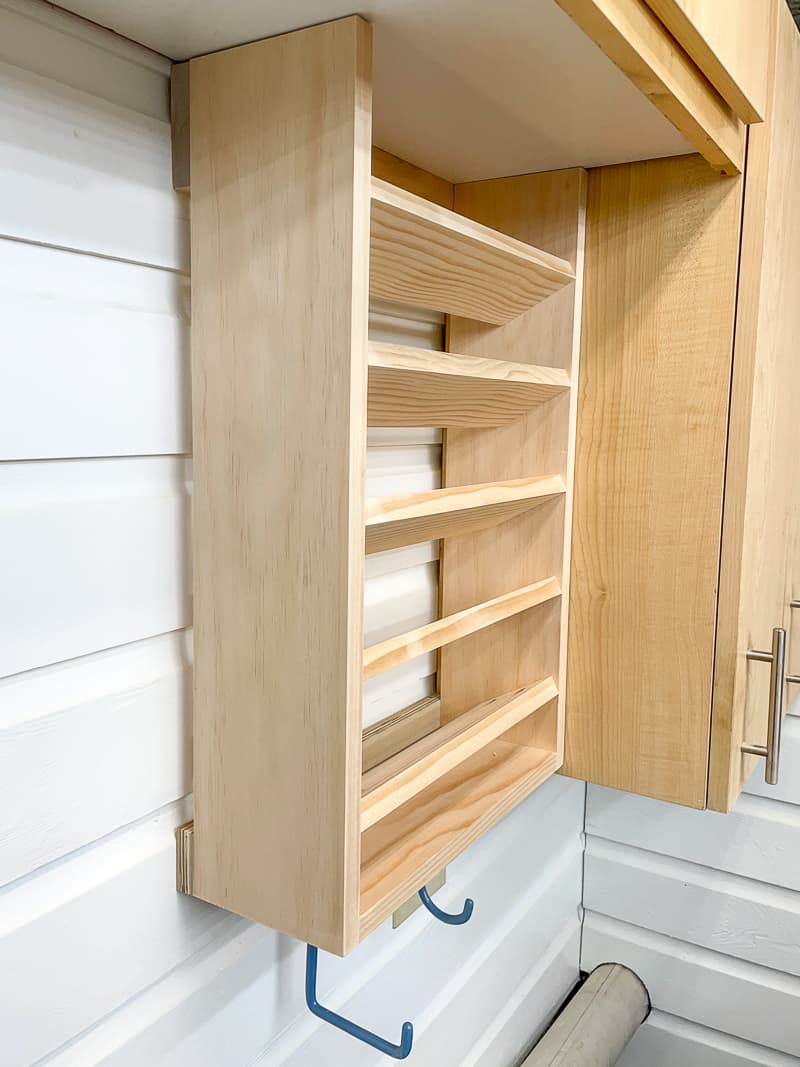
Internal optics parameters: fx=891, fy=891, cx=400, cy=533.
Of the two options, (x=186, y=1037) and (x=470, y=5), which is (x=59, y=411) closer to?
(x=470, y=5)

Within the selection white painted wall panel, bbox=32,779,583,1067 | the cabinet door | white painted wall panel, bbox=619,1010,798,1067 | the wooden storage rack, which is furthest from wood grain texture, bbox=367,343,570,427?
white painted wall panel, bbox=619,1010,798,1067

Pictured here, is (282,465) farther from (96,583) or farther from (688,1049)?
(688,1049)

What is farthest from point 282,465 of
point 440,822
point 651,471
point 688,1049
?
point 688,1049

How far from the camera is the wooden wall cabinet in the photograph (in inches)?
39.6

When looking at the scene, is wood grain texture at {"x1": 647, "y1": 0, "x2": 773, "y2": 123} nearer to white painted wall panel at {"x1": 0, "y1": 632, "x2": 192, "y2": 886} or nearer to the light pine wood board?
the light pine wood board

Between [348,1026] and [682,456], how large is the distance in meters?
0.72

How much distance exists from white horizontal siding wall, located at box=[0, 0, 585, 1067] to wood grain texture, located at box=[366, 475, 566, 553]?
0.58ft

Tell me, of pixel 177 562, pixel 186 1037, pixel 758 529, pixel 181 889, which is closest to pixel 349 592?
pixel 177 562

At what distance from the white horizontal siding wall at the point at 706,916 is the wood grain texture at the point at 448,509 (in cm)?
77

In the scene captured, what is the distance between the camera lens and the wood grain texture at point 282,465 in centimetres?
65

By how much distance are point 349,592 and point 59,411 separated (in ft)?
0.82

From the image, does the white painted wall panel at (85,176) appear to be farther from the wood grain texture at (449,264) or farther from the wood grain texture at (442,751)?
the wood grain texture at (442,751)

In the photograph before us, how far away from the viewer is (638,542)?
108 centimetres

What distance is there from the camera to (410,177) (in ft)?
3.38
